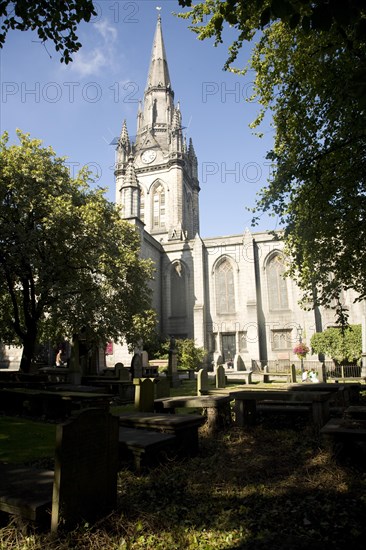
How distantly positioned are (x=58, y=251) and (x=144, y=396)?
9.88 meters

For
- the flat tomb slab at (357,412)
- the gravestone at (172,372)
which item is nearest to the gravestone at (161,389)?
the flat tomb slab at (357,412)

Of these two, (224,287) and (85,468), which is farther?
(224,287)

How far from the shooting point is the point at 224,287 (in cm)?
3666

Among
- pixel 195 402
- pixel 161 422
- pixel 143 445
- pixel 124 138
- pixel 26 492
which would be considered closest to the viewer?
pixel 26 492

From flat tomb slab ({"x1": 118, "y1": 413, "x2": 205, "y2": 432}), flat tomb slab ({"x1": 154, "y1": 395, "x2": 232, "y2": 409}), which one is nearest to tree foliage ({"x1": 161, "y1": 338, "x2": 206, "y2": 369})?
flat tomb slab ({"x1": 154, "y1": 395, "x2": 232, "y2": 409})

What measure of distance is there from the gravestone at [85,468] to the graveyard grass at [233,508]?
0.13m

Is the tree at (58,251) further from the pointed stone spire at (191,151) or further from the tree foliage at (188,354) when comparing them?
the pointed stone spire at (191,151)

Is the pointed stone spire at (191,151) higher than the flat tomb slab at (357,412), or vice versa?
the pointed stone spire at (191,151)

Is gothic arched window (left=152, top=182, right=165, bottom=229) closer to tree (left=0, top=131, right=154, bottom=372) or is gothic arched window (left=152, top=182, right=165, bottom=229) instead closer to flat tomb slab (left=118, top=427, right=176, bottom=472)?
tree (left=0, top=131, right=154, bottom=372)

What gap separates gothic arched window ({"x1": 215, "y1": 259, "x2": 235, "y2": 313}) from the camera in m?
36.2

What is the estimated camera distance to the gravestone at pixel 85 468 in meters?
3.19

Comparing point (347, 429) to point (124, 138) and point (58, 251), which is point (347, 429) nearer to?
point (58, 251)

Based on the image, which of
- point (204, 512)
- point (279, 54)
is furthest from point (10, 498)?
point (279, 54)

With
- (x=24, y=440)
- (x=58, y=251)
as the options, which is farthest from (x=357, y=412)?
(x=58, y=251)
